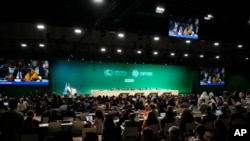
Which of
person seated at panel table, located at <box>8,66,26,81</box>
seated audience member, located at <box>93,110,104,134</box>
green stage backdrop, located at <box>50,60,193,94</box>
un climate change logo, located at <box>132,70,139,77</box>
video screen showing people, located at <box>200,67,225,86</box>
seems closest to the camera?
seated audience member, located at <box>93,110,104,134</box>

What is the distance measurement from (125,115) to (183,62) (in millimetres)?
17348

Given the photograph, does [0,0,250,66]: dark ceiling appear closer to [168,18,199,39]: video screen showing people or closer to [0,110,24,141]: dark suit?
[168,18,199,39]: video screen showing people

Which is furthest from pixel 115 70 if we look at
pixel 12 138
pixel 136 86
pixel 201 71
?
pixel 12 138

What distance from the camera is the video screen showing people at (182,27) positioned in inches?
468

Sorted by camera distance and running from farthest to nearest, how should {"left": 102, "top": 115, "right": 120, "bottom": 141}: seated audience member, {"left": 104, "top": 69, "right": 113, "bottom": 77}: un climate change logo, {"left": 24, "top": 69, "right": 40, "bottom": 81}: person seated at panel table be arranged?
1. {"left": 104, "top": 69, "right": 113, "bottom": 77}: un climate change logo
2. {"left": 24, "top": 69, "right": 40, "bottom": 81}: person seated at panel table
3. {"left": 102, "top": 115, "right": 120, "bottom": 141}: seated audience member

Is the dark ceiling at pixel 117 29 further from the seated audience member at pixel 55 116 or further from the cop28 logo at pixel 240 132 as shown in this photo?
the cop28 logo at pixel 240 132

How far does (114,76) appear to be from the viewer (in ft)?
79.4

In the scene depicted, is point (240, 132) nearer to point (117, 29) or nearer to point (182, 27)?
point (182, 27)

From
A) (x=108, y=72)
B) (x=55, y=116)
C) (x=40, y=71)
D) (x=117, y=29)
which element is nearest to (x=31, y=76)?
(x=40, y=71)

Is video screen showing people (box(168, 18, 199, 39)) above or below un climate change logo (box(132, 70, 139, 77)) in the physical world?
above

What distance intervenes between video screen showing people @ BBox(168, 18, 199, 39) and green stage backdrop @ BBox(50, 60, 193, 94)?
12.4 m

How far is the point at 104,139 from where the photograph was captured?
6008 millimetres

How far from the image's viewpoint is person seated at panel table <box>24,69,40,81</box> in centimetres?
1920

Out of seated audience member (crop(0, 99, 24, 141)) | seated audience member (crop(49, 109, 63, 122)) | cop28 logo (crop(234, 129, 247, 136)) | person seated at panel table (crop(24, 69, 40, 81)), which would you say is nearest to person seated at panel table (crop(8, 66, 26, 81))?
person seated at panel table (crop(24, 69, 40, 81))
